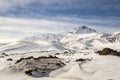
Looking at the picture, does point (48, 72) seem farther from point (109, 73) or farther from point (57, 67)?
point (109, 73)

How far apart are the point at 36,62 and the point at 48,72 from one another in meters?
2.90

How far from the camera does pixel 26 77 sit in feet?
69.4

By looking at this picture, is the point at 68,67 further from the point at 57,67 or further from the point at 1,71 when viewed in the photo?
the point at 1,71

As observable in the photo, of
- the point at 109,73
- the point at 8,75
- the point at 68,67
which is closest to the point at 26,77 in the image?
the point at 8,75

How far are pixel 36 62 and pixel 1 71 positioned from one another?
3.93 meters


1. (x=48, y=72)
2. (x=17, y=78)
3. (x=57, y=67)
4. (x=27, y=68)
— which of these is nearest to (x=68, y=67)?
(x=57, y=67)

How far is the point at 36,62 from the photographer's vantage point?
2580 cm

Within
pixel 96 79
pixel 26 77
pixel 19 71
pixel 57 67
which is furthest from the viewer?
pixel 57 67

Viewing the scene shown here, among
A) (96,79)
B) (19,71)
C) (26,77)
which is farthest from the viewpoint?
(19,71)

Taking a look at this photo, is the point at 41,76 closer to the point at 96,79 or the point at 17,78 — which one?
the point at 17,78

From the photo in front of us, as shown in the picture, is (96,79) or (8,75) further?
(8,75)

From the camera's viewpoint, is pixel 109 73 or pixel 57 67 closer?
pixel 109 73

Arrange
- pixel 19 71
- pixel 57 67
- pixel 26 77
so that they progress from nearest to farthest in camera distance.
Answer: pixel 26 77 < pixel 19 71 < pixel 57 67

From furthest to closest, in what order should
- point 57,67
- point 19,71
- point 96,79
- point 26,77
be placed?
point 57,67, point 19,71, point 26,77, point 96,79
